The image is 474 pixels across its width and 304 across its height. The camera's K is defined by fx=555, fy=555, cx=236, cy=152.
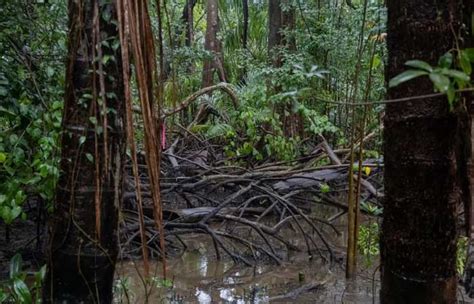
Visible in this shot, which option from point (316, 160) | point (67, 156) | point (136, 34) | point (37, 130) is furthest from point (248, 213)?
point (136, 34)

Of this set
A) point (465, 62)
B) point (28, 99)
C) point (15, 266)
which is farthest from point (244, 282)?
point (465, 62)

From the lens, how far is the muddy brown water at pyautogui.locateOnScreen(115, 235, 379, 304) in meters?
3.48

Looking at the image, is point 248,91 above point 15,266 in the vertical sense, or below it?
above

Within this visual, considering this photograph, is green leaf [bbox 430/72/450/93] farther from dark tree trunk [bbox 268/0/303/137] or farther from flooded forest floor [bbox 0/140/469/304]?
dark tree trunk [bbox 268/0/303/137]

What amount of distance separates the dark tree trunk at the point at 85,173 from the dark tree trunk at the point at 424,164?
1.06 metres

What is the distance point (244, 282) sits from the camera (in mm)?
3824

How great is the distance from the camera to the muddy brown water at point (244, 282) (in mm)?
3482

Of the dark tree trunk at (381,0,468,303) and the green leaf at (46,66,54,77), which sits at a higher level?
the green leaf at (46,66,54,77)

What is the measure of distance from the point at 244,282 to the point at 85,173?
2041 mm

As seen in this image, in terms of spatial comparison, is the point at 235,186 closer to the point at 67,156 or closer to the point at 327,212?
the point at 327,212

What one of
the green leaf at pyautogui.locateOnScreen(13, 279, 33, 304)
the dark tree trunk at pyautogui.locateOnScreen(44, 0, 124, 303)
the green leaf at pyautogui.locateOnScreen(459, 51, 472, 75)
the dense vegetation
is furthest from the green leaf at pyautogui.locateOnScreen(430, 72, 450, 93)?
the green leaf at pyautogui.locateOnScreen(13, 279, 33, 304)

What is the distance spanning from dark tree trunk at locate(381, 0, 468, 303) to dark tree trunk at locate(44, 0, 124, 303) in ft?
3.49

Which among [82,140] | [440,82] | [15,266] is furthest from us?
[15,266]

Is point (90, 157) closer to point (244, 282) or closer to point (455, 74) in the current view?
point (455, 74)
